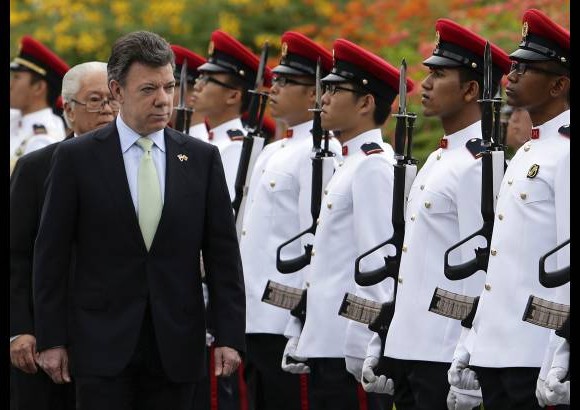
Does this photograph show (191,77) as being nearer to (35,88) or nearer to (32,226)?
(35,88)

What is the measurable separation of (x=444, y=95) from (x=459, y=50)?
24 cm

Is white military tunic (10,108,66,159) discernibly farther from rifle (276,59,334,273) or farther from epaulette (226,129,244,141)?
rifle (276,59,334,273)

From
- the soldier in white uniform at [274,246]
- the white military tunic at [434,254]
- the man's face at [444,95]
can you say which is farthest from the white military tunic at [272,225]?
the white military tunic at [434,254]

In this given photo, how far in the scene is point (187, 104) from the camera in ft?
34.5

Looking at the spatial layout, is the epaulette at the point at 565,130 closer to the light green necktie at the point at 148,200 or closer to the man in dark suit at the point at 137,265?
the man in dark suit at the point at 137,265

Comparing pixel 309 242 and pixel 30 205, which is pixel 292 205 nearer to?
pixel 309 242

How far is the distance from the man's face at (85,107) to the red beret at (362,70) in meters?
1.09

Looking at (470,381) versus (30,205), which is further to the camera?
(30,205)

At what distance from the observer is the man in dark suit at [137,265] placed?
613 cm

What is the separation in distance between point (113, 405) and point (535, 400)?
159cm

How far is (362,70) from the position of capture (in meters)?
7.95

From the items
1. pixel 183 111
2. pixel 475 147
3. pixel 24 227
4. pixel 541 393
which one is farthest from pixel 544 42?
pixel 183 111

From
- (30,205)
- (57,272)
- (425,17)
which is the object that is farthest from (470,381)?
(425,17)
